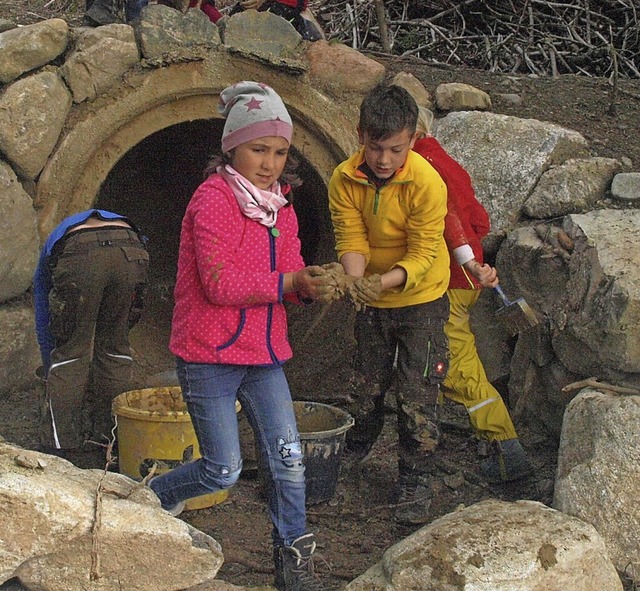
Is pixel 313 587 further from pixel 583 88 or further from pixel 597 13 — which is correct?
pixel 597 13

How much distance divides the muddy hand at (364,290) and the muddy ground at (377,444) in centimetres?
84

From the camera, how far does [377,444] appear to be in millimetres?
4527

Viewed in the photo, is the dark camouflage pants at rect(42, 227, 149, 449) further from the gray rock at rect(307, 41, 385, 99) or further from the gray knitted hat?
the gray rock at rect(307, 41, 385, 99)

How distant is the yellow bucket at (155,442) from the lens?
3723 mm

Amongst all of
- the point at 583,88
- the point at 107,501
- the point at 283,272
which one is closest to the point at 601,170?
the point at 583,88

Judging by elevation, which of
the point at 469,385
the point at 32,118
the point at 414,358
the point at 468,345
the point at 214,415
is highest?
the point at 32,118

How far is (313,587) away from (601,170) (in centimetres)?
263

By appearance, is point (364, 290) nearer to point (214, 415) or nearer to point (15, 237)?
point (214, 415)

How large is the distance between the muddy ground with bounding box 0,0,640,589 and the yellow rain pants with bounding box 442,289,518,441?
0.80ft

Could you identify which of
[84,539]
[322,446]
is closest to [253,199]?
[84,539]

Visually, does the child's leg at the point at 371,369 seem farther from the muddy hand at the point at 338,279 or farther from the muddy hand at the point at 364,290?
the muddy hand at the point at 338,279

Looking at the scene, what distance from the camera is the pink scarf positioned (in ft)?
9.48

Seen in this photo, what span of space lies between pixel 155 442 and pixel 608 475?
166 cm

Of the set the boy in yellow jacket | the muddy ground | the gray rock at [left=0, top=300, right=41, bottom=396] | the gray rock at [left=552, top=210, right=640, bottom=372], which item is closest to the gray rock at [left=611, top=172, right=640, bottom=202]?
the gray rock at [left=552, top=210, right=640, bottom=372]
